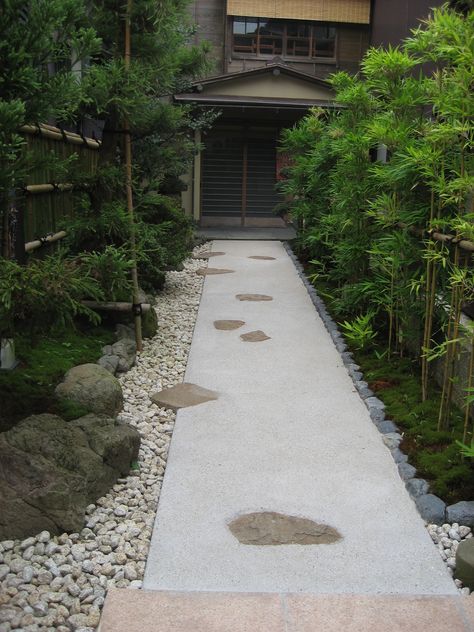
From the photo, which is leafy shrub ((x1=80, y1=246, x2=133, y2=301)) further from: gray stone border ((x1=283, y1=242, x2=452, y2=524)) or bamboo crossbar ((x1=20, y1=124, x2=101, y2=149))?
gray stone border ((x1=283, y1=242, x2=452, y2=524))

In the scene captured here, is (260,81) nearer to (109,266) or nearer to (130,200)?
(130,200)

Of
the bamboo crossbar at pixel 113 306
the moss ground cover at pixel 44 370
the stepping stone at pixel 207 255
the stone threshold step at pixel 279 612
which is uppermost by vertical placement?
the bamboo crossbar at pixel 113 306

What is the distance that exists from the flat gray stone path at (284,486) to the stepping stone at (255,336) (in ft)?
0.92

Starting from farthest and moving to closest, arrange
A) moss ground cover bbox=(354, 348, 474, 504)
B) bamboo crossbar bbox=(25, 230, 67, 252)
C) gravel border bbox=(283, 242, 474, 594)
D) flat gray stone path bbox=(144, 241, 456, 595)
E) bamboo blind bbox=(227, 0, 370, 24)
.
Result: bamboo blind bbox=(227, 0, 370, 24), bamboo crossbar bbox=(25, 230, 67, 252), moss ground cover bbox=(354, 348, 474, 504), gravel border bbox=(283, 242, 474, 594), flat gray stone path bbox=(144, 241, 456, 595)

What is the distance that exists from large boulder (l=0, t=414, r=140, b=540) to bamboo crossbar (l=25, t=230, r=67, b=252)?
240cm

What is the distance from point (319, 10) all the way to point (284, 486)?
624 inches

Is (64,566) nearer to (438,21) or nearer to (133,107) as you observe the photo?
(438,21)

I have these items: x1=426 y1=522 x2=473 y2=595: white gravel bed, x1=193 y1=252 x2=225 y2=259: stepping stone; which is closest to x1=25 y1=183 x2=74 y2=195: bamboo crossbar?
x1=426 y1=522 x2=473 y2=595: white gravel bed

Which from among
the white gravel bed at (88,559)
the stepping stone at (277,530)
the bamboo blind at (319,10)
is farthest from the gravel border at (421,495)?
the bamboo blind at (319,10)

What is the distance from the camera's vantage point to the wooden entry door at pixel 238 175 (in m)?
16.1

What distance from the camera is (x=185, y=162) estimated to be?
37.0 ft

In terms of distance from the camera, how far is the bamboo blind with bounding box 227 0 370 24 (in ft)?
55.5

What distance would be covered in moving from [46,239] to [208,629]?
472 centimetres

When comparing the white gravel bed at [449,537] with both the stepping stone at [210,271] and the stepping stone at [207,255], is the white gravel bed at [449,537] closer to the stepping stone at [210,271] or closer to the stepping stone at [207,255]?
the stepping stone at [210,271]
